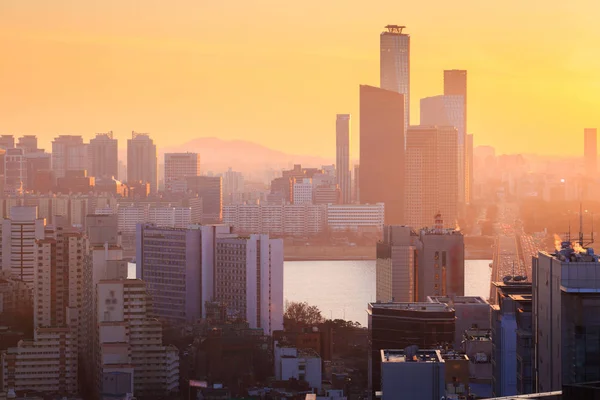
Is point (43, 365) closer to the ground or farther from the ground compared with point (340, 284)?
closer to the ground

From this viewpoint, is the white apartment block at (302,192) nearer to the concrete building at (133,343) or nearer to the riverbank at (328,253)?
the riverbank at (328,253)

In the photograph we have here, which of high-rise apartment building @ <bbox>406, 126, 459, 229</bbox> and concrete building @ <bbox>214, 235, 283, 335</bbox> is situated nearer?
concrete building @ <bbox>214, 235, 283, 335</bbox>

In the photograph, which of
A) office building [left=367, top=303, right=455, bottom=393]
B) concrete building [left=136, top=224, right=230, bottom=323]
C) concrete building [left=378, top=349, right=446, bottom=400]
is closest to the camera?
concrete building [left=378, top=349, right=446, bottom=400]

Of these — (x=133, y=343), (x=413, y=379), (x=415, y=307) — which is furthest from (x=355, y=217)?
(x=413, y=379)

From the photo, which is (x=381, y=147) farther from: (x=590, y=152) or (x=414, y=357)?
(x=414, y=357)

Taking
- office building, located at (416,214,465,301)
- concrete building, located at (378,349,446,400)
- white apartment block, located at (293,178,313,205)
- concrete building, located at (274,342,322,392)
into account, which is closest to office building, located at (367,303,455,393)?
concrete building, located at (274,342,322,392)

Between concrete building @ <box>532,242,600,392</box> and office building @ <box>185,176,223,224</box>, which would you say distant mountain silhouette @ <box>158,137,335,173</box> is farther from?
concrete building @ <box>532,242,600,392</box>

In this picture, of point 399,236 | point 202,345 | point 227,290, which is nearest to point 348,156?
point 399,236
